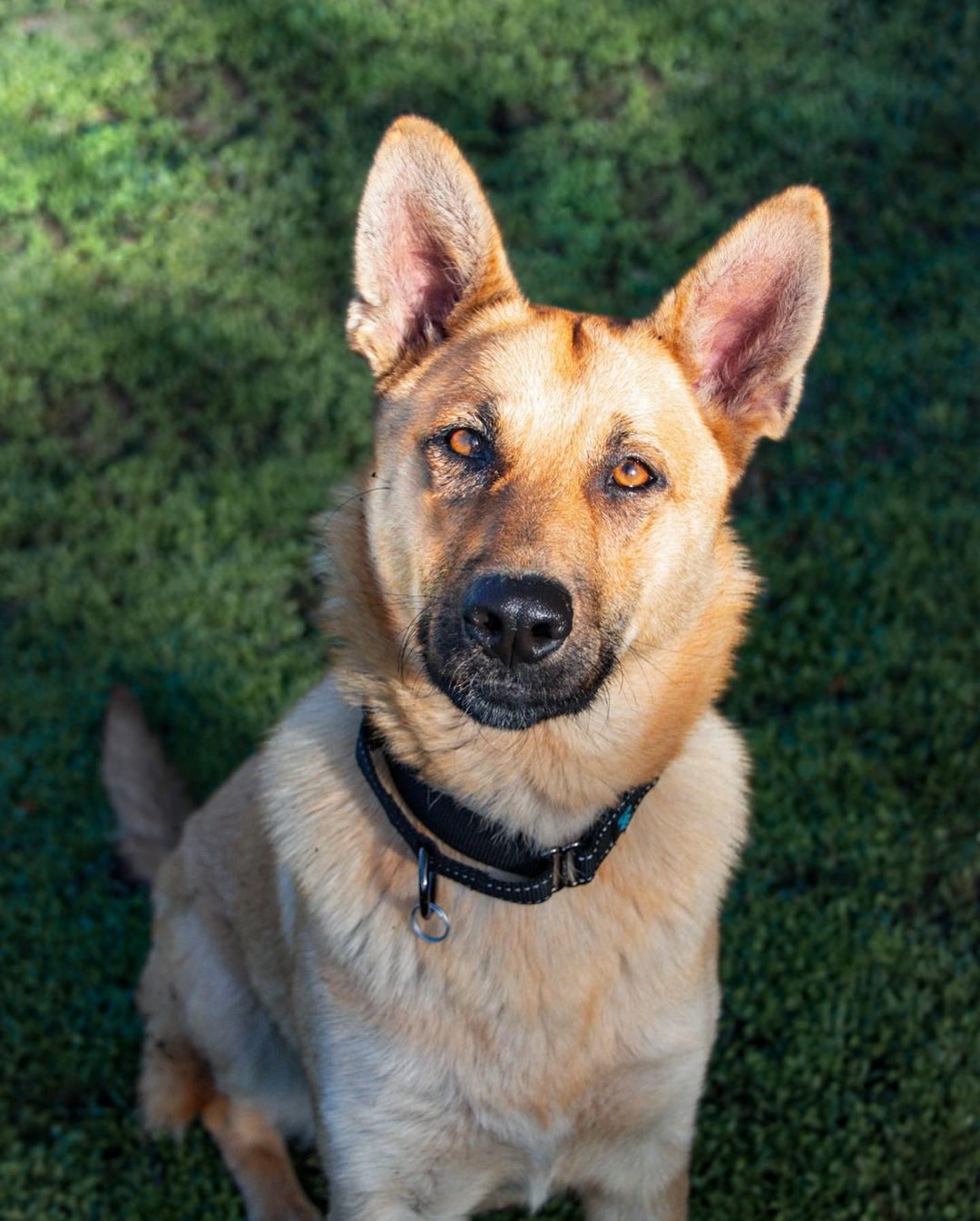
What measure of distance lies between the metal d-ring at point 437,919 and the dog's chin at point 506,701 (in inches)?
18.5

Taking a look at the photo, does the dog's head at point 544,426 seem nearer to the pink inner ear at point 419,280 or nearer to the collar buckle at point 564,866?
the pink inner ear at point 419,280

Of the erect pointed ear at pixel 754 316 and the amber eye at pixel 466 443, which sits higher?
the erect pointed ear at pixel 754 316

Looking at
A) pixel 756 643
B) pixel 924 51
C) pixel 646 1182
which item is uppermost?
pixel 924 51

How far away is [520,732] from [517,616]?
0.45m

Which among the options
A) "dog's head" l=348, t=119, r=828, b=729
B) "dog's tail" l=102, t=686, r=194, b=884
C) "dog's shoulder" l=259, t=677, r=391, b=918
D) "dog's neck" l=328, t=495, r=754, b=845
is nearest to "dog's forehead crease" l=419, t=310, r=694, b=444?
"dog's head" l=348, t=119, r=828, b=729

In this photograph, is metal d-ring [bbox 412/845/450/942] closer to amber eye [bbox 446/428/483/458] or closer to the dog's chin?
the dog's chin

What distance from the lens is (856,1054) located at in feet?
12.7

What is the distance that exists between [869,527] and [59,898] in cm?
362

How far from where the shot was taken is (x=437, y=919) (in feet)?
9.08

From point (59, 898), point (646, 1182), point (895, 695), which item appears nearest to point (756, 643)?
point (895, 695)

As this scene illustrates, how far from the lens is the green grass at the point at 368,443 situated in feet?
12.6

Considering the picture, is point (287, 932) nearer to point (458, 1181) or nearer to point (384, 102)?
point (458, 1181)

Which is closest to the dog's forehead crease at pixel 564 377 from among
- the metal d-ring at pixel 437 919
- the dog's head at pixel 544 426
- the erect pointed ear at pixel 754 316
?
the dog's head at pixel 544 426

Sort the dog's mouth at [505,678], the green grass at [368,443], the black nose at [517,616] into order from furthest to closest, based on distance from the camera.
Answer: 1. the green grass at [368,443]
2. the dog's mouth at [505,678]
3. the black nose at [517,616]
